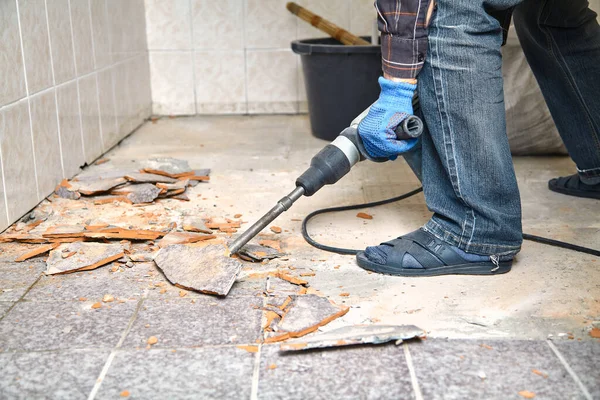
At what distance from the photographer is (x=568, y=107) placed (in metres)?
1.77

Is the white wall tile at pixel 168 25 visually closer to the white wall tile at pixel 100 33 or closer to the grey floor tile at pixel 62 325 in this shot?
the white wall tile at pixel 100 33

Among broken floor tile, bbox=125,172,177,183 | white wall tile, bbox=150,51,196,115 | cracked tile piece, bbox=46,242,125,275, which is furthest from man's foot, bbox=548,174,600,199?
white wall tile, bbox=150,51,196,115

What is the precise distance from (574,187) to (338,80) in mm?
948

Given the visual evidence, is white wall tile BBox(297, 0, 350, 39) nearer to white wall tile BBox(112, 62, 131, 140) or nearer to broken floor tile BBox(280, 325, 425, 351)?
white wall tile BBox(112, 62, 131, 140)

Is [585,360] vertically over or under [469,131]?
under

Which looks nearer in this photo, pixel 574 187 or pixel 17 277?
pixel 17 277

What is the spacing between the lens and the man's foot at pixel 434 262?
137cm

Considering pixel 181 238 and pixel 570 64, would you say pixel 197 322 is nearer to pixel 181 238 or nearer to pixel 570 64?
pixel 181 238

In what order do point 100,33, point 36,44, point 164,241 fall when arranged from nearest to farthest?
point 164,241, point 36,44, point 100,33

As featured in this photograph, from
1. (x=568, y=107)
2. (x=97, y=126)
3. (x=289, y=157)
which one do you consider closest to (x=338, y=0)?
(x=289, y=157)

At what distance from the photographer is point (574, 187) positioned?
1873 mm

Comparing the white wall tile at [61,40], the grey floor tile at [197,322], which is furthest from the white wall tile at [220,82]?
the grey floor tile at [197,322]

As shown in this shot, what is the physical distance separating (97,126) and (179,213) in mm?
761

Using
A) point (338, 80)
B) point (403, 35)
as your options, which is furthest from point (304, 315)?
point (338, 80)
